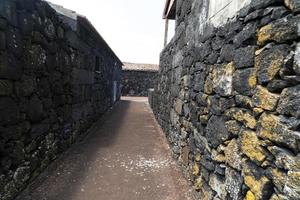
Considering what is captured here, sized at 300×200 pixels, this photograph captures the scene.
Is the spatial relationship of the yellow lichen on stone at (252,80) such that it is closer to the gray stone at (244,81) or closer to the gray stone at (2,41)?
the gray stone at (244,81)

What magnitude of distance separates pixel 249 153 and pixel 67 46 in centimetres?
428

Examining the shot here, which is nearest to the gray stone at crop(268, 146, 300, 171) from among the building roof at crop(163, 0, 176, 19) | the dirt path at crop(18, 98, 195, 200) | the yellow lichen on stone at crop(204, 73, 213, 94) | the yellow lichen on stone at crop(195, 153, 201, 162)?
the yellow lichen on stone at crop(204, 73, 213, 94)

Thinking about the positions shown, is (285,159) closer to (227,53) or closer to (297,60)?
(297,60)

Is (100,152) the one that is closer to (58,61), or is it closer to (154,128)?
(58,61)

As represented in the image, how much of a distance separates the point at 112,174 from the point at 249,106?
274 centimetres

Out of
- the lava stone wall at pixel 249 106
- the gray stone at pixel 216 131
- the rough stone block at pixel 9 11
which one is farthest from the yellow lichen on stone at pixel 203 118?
the rough stone block at pixel 9 11

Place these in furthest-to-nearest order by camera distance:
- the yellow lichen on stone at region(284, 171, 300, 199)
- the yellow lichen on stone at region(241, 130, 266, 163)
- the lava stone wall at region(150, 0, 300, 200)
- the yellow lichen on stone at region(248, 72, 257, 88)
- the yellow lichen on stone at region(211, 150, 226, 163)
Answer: the yellow lichen on stone at region(211, 150, 226, 163)
the yellow lichen on stone at region(248, 72, 257, 88)
the yellow lichen on stone at region(241, 130, 266, 163)
the lava stone wall at region(150, 0, 300, 200)
the yellow lichen on stone at region(284, 171, 300, 199)

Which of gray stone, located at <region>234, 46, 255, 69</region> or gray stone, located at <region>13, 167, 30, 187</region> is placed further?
gray stone, located at <region>13, 167, 30, 187</region>

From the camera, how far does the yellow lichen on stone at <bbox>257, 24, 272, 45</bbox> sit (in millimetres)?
1701

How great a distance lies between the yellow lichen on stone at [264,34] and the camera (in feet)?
5.58

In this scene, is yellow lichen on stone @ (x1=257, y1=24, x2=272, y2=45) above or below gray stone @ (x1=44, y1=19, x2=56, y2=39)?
below

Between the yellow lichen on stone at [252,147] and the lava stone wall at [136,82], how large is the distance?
21172mm

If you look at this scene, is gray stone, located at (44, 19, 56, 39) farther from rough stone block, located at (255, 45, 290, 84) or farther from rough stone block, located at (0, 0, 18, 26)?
rough stone block, located at (255, 45, 290, 84)

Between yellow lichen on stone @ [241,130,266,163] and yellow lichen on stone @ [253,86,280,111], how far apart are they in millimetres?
258
